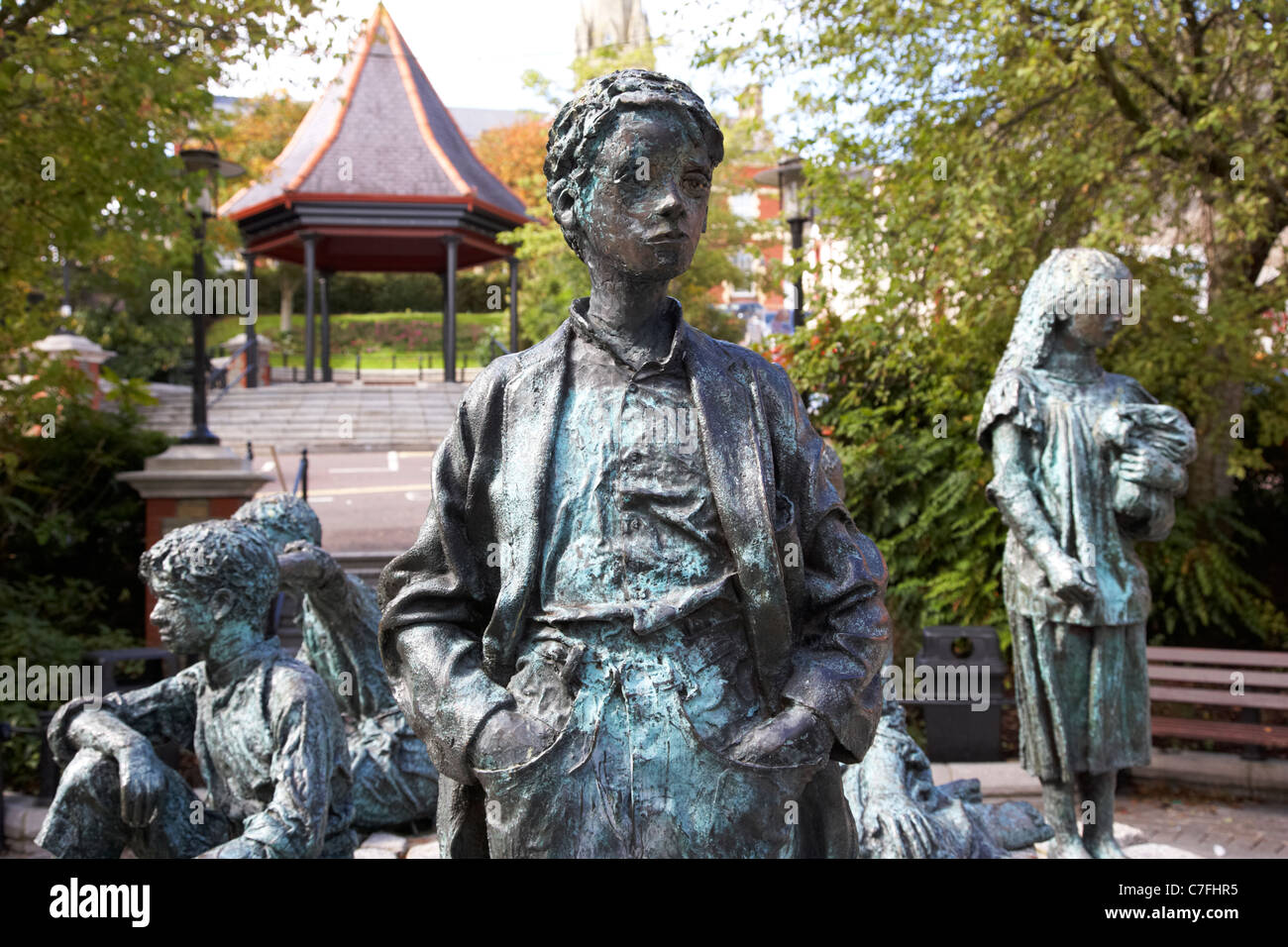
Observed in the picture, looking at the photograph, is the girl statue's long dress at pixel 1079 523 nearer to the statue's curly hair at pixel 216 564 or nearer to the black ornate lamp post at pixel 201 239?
the statue's curly hair at pixel 216 564

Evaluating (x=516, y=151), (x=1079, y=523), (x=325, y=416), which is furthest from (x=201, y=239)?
(x=516, y=151)

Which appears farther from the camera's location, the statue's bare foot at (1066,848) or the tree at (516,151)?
the tree at (516,151)

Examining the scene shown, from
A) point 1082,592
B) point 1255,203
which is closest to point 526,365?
point 1082,592

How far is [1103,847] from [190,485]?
8.97m

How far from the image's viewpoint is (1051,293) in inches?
199

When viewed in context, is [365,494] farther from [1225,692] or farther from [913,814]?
[913,814]

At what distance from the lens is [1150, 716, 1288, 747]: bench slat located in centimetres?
768

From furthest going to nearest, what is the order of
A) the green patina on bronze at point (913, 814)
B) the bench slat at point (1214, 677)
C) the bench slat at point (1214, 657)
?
1. the bench slat at point (1214, 657)
2. the bench slat at point (1214, 677)
3. the green patina on bronze at point (913, 814)

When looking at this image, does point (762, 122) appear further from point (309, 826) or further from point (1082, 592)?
point (309, 826)

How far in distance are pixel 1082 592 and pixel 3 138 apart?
7.76 m

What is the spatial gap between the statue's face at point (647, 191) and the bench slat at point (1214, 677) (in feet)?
22.9

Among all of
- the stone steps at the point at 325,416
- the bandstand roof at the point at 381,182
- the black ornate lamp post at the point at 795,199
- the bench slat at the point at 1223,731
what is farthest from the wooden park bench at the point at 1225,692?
the bandstand roof at the point at 381,182

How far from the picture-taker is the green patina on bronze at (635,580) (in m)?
2.03

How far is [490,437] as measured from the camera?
2.26 m
